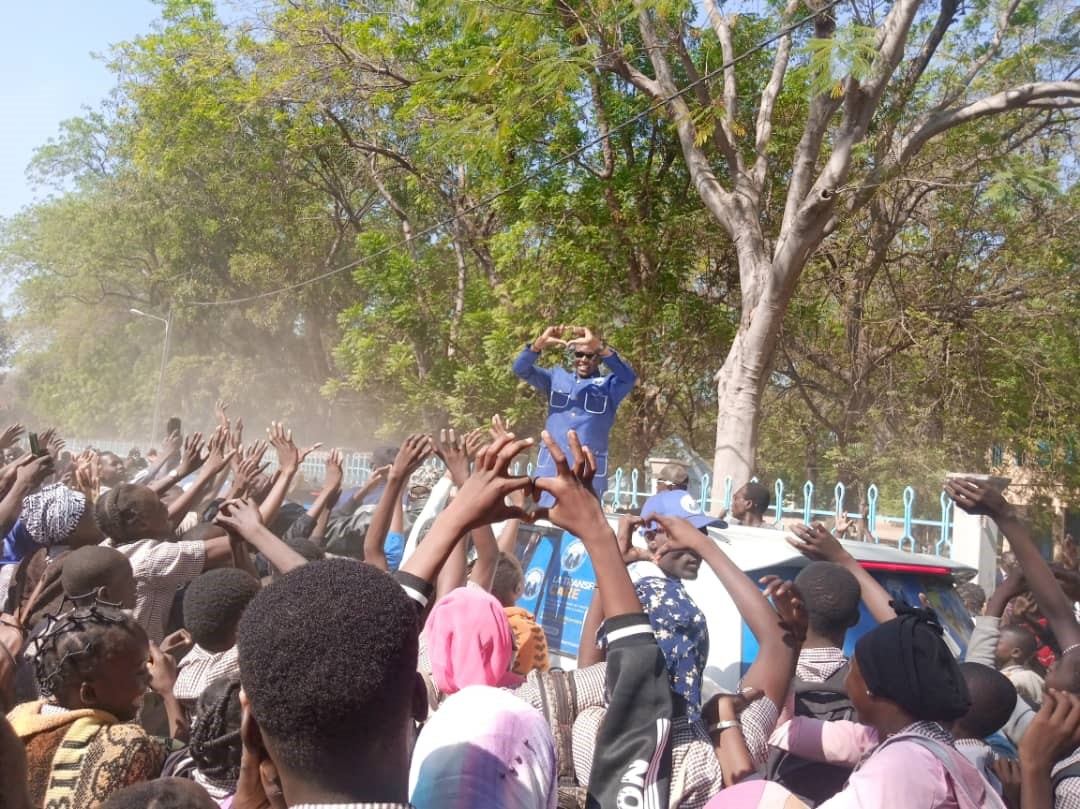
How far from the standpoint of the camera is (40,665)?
8.98ft

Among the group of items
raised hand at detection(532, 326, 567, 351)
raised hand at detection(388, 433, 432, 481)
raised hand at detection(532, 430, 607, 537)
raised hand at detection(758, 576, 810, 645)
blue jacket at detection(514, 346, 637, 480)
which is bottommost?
raised hand at detection(758, 576, 810, 645)

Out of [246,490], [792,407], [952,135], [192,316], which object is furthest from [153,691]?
[192,316]

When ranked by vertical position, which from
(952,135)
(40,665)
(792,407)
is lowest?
(40,665)

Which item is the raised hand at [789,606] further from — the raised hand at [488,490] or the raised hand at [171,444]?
the raised hand at [171,444]

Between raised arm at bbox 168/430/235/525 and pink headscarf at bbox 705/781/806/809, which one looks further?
raised arm at bbox 168/430/235/525

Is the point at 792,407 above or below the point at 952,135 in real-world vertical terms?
below

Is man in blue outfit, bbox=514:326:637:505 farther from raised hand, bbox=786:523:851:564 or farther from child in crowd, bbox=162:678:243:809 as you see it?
child in crowd, bbox=162:678:243:809

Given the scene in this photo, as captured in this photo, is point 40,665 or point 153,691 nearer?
point 40,665

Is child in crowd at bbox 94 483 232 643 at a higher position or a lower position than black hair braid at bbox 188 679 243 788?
higher

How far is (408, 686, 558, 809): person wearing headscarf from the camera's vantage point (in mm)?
1883

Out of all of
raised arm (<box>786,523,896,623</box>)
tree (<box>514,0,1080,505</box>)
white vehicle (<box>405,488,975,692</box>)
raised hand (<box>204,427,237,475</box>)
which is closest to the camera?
raised arm (<box>786,523,896,623</box>)

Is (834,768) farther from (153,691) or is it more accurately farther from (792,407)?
(792,407)

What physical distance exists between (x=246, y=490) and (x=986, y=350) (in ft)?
42.2

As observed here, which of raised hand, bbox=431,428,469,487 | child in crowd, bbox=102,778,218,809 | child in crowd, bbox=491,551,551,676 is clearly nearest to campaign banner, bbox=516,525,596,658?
child in crowd, bbox=491,551,551,676
